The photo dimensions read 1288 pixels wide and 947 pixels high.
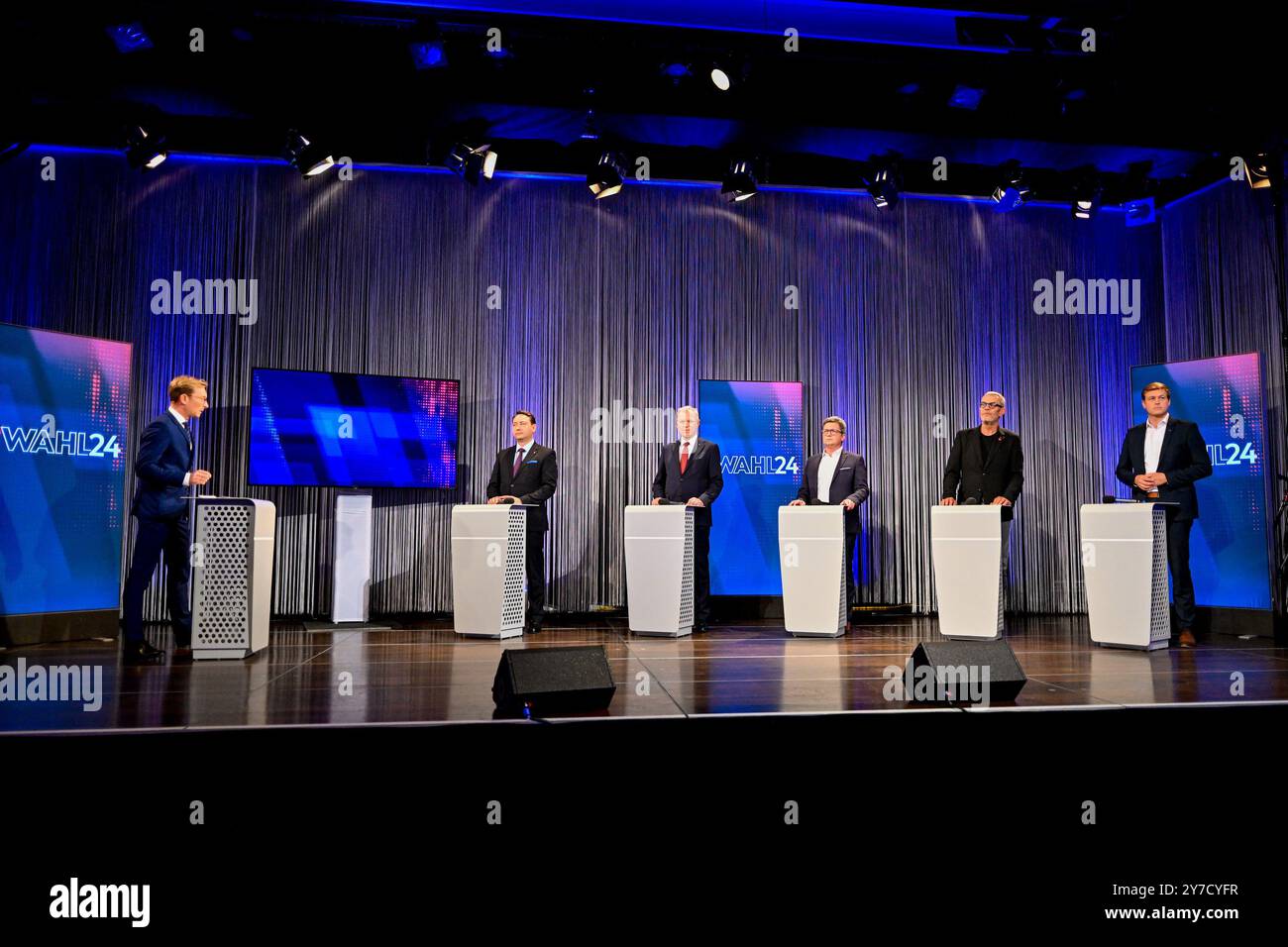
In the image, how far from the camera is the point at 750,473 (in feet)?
24.3

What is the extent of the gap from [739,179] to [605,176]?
107 cm

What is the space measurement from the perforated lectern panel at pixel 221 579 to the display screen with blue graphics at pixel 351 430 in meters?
1.61

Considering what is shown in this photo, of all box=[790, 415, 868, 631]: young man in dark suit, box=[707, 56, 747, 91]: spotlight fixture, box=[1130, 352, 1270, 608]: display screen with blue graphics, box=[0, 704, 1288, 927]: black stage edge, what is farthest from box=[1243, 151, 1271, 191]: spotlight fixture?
box=[0, 704, 1288, 927]: black stage edge

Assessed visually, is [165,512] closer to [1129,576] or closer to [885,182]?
[1129,576]

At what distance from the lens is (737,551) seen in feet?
24.2

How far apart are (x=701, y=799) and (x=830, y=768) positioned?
43 cm

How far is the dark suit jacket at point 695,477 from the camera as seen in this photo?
659cm

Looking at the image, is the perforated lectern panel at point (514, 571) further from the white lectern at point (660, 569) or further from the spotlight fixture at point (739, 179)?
the spotlight fixture at point (739, 179)

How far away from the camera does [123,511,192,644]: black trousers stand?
187 inches

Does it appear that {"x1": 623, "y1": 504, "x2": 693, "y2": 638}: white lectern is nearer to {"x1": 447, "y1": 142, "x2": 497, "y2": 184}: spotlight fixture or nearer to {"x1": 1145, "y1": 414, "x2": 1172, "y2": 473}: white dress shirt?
{"x1": 447, "y1": 142, "x2": 497, "y2": 184}: spotlight fixture

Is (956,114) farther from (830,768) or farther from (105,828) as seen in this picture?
(105,828)

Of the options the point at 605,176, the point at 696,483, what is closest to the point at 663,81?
the point at 605,176

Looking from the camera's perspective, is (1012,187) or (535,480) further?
(1012,187)
